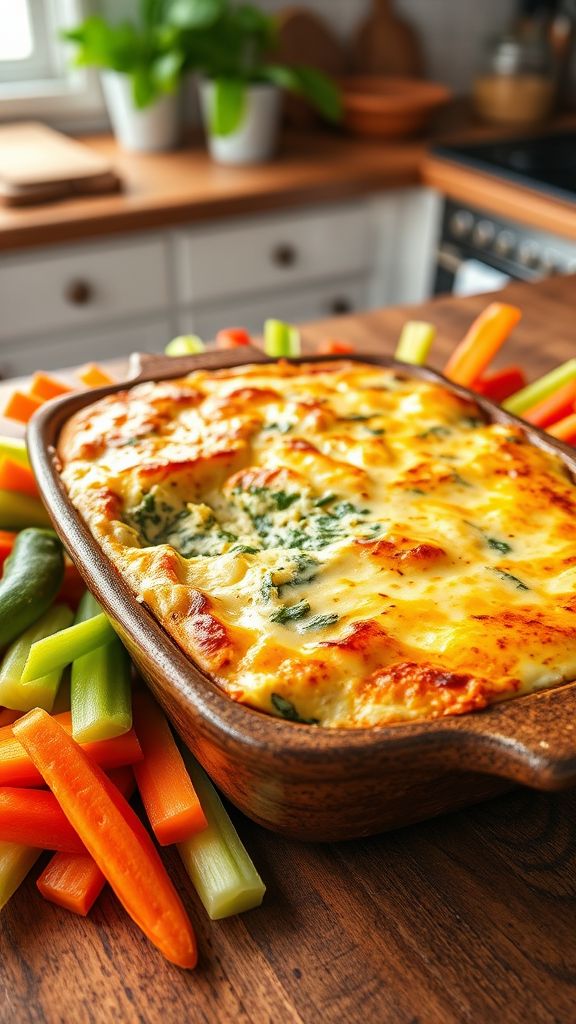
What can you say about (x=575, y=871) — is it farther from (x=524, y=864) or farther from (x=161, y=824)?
(x=161, y=824)

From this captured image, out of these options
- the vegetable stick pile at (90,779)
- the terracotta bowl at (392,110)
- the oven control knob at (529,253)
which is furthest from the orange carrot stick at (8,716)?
the terracotta bowl at (392,110)

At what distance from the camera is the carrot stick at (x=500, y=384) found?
179 cm

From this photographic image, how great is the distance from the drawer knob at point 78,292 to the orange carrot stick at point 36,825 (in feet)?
7.39

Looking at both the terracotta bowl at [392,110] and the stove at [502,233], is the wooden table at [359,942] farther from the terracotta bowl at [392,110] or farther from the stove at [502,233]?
the terracotta bowl at [392,110]

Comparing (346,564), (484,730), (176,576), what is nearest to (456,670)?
(484,730)

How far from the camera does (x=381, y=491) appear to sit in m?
1.27

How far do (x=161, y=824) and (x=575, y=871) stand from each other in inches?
17.2

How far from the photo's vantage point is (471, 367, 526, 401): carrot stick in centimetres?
179

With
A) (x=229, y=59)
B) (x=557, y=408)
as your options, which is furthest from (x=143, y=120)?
(x=557, y=408)

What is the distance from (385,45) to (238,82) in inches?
45.0

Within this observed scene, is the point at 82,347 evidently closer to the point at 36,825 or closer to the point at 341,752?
the point at 36,825

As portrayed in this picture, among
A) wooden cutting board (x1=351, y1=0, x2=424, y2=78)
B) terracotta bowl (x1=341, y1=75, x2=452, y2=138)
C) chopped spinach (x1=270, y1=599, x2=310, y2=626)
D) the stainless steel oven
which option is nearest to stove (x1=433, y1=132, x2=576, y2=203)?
the stainless steel oven

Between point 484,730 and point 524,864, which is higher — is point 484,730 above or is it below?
above

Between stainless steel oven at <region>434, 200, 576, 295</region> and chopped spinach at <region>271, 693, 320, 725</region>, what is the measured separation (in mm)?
2146
